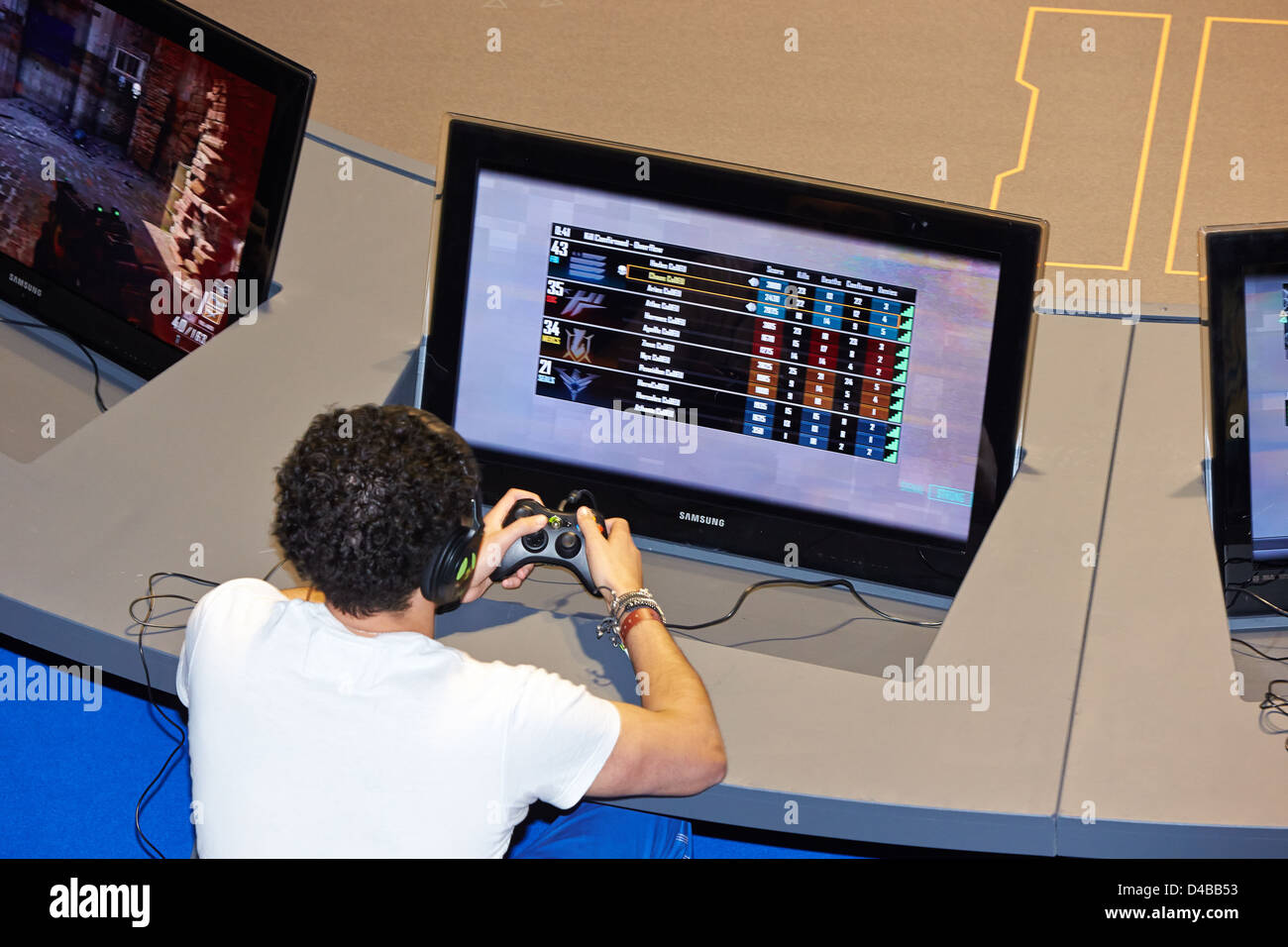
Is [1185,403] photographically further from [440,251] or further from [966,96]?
[966,96]

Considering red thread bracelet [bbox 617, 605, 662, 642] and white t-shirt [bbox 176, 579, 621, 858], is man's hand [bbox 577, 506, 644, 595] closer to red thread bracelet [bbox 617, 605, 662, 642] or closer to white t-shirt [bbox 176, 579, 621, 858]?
red thread bracelet [bbox 617, 605, 662, 642]

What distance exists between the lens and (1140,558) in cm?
137

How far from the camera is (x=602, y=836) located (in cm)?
152

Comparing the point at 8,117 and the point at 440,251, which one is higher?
the point at 8,117

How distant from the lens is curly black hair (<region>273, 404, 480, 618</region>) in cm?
113

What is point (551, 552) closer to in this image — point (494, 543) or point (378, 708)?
point (494, 543)

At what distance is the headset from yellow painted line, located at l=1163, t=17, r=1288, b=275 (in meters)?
2.97

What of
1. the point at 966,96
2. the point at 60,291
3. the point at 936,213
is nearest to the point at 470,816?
the point at 936,213

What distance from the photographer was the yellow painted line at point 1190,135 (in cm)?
355

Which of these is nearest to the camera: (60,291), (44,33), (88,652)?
Result: (88,652)

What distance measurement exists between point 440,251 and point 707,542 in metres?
0.53

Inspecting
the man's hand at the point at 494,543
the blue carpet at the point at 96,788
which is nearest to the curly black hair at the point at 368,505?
the man's hand at the point at 494,543

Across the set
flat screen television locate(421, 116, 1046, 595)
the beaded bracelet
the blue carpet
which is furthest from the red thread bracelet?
the blue carpet

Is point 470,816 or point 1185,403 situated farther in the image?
point 1185,403
